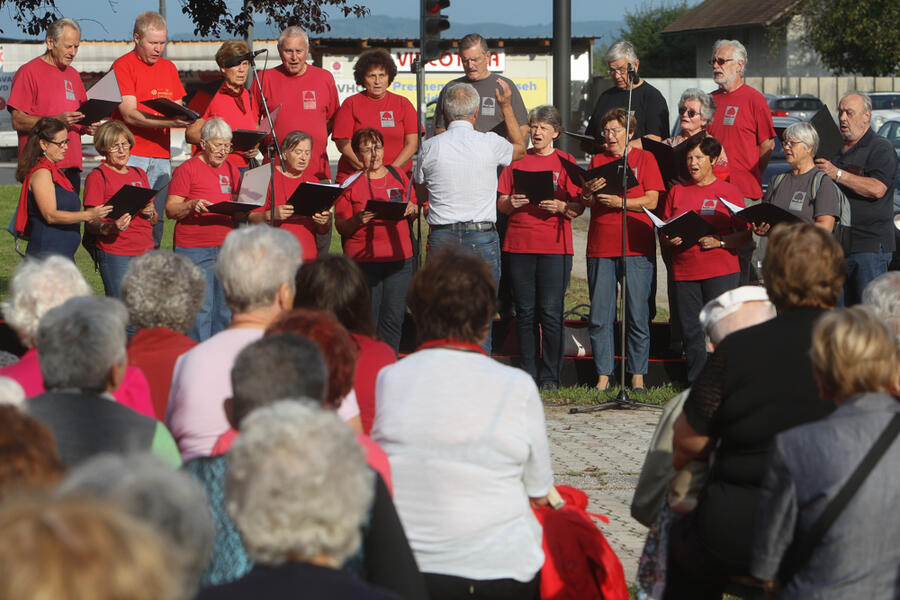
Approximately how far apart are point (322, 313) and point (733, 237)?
533 centimetres

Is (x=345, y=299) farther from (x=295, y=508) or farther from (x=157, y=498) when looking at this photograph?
(x=157, y=498)

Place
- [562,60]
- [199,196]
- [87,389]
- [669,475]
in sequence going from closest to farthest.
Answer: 1. [87,389]
2. [669,475]
3. [199,196]
4. [562,60]

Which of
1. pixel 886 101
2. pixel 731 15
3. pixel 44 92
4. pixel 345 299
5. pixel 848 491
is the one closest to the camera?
pixel 848 491

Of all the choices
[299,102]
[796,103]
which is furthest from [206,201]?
[796,103]

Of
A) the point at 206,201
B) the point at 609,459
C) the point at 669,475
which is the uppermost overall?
the point at 206,201

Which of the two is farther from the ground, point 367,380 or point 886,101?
point 886,101

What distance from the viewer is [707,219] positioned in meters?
8.40

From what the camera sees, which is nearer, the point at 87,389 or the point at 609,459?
the point at 87,389

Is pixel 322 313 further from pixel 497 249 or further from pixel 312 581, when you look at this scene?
pixel 497 249

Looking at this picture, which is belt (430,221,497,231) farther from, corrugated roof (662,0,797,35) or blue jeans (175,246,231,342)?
corrugated roof (662,0,797,35)

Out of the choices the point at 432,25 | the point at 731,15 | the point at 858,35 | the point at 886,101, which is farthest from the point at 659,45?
the point at 432,25

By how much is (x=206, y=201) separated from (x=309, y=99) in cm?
146

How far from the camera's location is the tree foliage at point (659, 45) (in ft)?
211

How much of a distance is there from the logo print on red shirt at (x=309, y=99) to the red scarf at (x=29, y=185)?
6.46 feet
